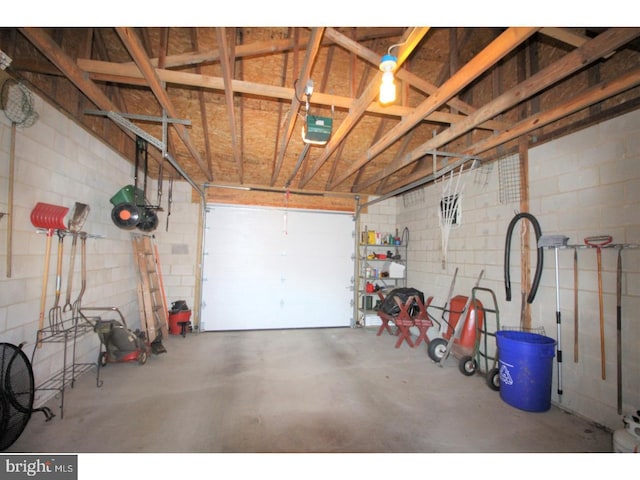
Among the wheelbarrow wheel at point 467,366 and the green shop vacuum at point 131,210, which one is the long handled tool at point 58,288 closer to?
the green shop vacuum at point 131,210

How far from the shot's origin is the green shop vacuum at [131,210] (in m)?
3.48

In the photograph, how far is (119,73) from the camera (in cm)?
234

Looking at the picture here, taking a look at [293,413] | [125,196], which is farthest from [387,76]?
[125,196]

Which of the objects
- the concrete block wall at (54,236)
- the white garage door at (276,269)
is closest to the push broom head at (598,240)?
the white garage door at (276,269)

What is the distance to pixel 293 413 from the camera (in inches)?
100.0

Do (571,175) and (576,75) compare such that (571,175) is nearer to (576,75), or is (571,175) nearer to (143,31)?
(576,75)

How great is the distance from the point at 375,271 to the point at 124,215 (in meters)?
4.50

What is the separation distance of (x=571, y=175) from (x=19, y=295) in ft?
17.0

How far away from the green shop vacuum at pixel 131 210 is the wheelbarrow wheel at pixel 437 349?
4.35m

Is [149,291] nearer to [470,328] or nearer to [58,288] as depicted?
[58,288]

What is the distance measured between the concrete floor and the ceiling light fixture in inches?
100

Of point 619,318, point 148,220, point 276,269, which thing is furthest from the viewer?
point 276,269

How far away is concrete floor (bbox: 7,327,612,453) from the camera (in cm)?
212

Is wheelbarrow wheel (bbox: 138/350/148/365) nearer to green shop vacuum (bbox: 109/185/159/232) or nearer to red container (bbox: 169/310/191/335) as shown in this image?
red container (bbox: 169/310/191/335)
